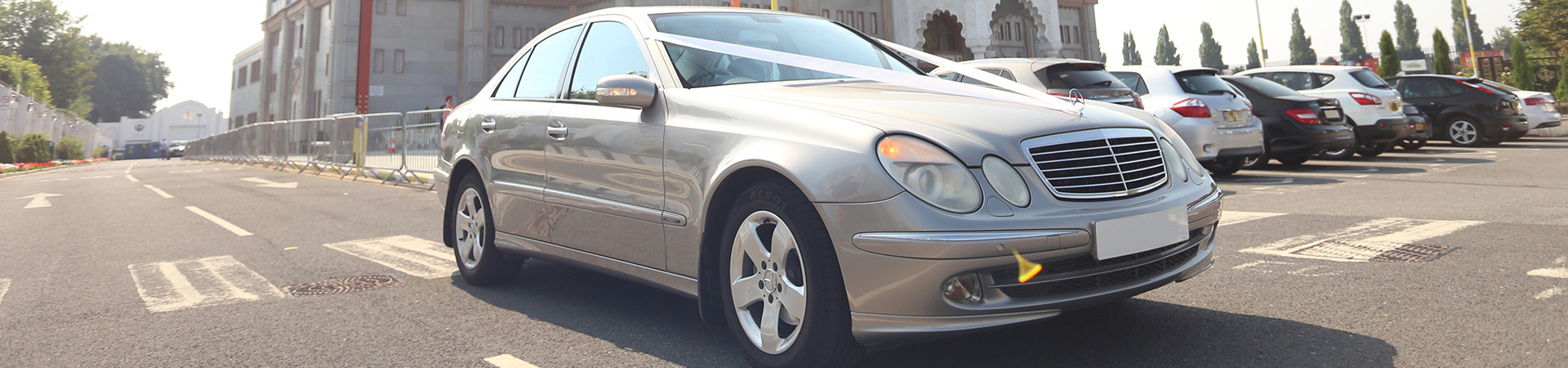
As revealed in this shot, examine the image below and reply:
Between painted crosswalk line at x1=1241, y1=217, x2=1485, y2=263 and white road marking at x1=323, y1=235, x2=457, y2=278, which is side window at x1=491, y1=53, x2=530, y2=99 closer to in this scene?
white road marking at x1=323, y1=235, x2=457, y2=278

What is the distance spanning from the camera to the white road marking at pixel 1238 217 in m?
6.53

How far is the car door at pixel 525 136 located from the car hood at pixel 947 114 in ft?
3.79

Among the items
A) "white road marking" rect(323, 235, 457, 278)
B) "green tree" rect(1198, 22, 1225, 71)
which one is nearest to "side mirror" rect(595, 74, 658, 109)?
"white road marking" rect(323, 235, 457, 278)

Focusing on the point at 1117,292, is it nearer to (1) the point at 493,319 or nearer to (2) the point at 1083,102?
(2) the point at 1083,102

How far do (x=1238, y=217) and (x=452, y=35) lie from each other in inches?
1700

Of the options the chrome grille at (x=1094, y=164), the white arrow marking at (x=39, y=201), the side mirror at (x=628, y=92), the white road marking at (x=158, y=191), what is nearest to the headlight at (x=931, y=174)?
the chrome grille at (x=1094, y=164)

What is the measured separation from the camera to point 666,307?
410 cm

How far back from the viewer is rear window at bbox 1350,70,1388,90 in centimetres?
1290

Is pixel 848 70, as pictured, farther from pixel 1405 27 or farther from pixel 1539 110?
pixel 1405 27

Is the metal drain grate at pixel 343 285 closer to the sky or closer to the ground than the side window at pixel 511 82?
closer to the ground

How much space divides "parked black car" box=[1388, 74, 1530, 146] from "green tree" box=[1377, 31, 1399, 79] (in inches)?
692

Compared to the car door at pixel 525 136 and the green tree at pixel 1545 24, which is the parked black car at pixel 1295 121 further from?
the green tree at pixel 1545 24

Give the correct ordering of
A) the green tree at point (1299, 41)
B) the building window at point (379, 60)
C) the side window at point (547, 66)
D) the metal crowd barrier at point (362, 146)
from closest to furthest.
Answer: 1. the side window at point (547, 66)
2. the metal crowd barrier at point (362, 146)
3. the building window at point (379, 60)
4. the green tree at point (1299, 41)

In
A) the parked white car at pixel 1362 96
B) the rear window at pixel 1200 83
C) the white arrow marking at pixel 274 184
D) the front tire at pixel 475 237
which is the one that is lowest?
the white arrow marking at pixel 274 184
